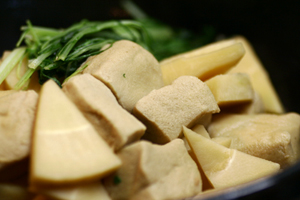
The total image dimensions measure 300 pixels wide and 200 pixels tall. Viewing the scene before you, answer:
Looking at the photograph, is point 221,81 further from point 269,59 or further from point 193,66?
point 269,59

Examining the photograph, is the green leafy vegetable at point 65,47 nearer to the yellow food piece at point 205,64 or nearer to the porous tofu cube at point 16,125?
the porous tofu cube at point 16,125

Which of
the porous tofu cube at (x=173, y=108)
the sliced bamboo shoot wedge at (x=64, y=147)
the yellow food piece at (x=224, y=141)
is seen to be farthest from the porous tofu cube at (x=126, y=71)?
the yellow food piece at (x=224, y=141)

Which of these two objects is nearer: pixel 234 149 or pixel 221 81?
pixel 234 149

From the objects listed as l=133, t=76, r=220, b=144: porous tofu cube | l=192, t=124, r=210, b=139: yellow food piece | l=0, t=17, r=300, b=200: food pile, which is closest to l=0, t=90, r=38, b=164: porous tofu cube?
l=0, t=17, r=300, b=200: food pile

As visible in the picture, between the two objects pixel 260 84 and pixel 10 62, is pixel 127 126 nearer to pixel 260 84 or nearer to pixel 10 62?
pixel 10 62

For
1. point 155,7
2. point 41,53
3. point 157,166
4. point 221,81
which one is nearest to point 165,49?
point 155,7

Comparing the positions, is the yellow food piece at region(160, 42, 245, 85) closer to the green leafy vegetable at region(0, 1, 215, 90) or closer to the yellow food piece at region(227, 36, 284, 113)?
the yellow food piece at region(227, 36, 284, 113)

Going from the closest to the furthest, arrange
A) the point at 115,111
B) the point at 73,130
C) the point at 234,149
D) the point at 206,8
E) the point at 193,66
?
1. the point at 73,130
2. the point at 115,111
3. the point at 234,149
4. the point at 193,66
5. the point at 206,8

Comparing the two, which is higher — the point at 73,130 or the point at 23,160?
the point at 73,130
